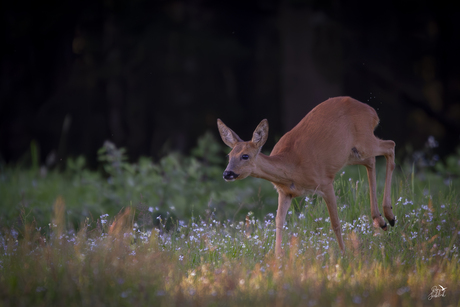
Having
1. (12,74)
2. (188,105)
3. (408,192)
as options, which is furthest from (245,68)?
(408,192)

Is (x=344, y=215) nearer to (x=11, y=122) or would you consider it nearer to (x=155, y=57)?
(x=155, y=57)

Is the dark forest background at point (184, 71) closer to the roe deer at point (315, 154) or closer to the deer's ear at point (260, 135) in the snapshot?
the roe deer at point (315, 154)

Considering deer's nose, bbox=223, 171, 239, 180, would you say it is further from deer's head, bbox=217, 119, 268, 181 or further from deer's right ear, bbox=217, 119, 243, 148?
deer's right ear, bbox=217, 119, 243, 148

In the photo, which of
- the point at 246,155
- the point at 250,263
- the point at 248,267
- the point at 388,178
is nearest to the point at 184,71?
the point at 388,178

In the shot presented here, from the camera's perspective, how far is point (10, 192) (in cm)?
898

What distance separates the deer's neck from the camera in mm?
5227

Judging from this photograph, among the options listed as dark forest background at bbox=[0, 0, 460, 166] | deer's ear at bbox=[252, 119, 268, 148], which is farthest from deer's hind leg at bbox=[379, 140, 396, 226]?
dark forest background at bbox=[0, 0, 460, 166]

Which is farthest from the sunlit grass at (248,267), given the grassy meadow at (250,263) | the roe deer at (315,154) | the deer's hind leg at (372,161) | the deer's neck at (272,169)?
the deer's neck at (272,169)

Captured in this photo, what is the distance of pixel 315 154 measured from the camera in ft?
18.0

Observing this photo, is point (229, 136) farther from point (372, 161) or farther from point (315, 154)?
point (372, 161)

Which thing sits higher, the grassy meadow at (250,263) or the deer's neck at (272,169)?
the deer's neck at (272,169)

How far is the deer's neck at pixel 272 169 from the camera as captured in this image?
5227 mm

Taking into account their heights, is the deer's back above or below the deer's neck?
above

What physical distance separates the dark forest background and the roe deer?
636 centimetres
